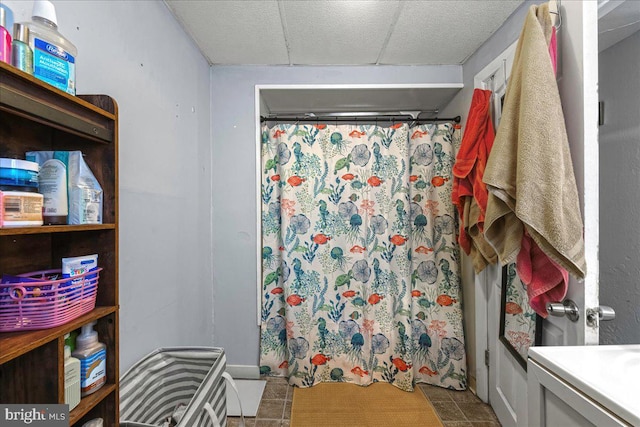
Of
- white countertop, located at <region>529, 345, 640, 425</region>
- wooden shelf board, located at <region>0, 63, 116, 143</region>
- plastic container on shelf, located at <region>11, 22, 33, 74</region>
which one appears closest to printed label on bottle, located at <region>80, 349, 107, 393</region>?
wooden shelf board, located at <region>0, 63, 116, 143</region>

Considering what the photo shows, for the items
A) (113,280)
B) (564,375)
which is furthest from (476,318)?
(113,280)

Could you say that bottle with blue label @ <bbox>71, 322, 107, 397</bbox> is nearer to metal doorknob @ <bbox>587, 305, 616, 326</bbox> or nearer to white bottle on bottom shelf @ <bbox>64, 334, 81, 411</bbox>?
white bottle on bottom shelf @ <bbox>64, 334, 81, 411</bbox>

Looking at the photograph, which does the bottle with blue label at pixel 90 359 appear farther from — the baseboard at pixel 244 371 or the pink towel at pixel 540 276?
the baseboard at pixel 244 371

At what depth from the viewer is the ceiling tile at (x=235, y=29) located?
4.48 ft

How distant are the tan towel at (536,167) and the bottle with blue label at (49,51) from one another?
1.17m

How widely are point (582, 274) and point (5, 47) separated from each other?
55.2 inches

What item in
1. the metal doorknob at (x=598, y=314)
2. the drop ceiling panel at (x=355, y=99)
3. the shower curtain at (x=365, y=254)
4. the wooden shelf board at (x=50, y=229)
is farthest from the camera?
the drop ceiling panel at (x=355, y=99)

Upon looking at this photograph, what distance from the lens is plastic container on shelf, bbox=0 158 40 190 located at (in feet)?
1.67

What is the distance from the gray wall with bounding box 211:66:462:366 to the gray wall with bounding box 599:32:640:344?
1741 mm

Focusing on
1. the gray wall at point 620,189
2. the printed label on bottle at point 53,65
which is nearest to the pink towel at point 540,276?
the gray wall at point 620,189

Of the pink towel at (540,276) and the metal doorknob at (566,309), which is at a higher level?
the pink towel at (540,276)

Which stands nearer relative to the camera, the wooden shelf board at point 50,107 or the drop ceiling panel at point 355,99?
the wooden shelf board at point 50,107

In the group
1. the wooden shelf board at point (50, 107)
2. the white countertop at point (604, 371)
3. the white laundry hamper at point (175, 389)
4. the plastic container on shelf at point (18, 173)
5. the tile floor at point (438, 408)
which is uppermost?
the wooden shelf board at point (50, 107)

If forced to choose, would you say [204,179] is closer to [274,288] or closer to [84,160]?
[274,288]
